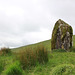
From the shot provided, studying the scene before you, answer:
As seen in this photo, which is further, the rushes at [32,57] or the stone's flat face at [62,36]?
the stone's flat face at [62,36]

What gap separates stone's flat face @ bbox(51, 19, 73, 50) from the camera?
14.1m

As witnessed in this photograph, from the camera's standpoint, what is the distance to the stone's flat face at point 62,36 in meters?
14.1

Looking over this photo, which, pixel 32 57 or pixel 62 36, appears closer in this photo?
pixel 32 57

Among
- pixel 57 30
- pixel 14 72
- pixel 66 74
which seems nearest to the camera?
pixel 66 74

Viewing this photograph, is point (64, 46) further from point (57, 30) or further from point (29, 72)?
point (29, 72)

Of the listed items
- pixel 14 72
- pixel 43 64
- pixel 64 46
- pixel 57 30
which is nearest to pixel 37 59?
pixel 43 64

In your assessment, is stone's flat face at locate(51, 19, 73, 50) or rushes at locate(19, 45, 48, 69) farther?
stone's flat face at locate(51, 19, 73, 50)

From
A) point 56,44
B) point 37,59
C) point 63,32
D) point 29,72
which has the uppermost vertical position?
point 63,32

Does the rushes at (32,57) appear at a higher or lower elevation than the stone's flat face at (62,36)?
lower

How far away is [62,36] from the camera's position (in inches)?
555

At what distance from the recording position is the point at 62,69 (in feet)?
17.6

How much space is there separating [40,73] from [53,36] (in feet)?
31.4

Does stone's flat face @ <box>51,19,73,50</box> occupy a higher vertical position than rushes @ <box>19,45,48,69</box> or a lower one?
higher

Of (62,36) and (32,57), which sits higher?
(62,36)
